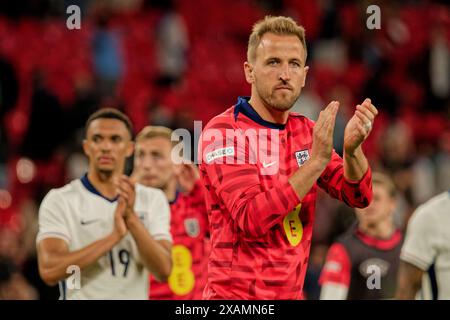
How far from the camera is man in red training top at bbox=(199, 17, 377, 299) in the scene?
3791 millimetres

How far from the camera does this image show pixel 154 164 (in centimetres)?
621

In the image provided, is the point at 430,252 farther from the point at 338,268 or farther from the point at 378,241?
the point at 378,241

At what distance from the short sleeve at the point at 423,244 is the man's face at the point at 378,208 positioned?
1.76 metres

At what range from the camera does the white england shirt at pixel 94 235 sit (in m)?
5.20

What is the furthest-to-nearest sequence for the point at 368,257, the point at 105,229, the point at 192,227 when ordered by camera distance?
the point at 368,257
the point at 192,227
the point at 105,229

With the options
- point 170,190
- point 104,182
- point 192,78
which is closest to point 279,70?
point 104,182

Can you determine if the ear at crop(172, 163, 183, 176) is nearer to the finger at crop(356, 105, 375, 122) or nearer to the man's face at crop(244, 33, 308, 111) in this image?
the man's face at crop(244, 33, 308, 111)

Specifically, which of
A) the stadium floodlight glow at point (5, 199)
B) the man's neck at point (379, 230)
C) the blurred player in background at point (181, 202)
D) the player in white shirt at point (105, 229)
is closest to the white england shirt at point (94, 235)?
the player in white shirt at point (105, 229)

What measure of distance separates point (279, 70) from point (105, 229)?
5.99 ft

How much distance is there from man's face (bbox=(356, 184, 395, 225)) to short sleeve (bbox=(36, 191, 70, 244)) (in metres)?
2.33

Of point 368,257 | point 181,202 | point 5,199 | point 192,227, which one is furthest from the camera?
point 5,199

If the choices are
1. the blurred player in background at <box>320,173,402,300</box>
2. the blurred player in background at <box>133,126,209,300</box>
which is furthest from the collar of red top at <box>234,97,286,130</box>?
the blurred player in background at <box>320,173,402,300</box>

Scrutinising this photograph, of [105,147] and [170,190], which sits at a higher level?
[105,147]

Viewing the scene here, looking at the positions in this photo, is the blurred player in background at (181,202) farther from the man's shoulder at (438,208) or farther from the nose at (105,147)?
the man's shoulder at (438,208)
